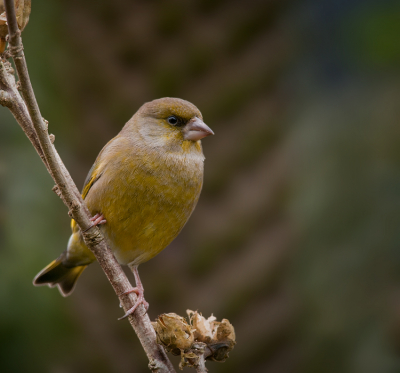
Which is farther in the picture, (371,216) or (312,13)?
(312,13)

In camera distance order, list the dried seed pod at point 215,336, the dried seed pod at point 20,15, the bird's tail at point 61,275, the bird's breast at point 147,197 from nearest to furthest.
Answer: the dried seed pod at point 20,15 → the dried seed pod at point 215,336 → the bird's breast at point 147,197 → the bird's tail at point 61,275

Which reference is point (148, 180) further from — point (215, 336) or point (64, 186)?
point (215, 336)

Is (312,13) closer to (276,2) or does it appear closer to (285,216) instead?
(276,2)

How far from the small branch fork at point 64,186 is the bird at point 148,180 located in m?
0.59

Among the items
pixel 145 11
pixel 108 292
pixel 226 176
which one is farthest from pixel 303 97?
pixel 108 292

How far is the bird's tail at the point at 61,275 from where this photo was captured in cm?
327

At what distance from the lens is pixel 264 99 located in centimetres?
365

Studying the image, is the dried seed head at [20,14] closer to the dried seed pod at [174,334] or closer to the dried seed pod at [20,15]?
the dried seed pod at [20,15]

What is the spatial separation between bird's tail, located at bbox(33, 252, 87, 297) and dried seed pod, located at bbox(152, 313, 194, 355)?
1.63 m

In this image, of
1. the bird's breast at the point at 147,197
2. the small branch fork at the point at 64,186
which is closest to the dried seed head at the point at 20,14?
the small branch fork at the point at 64,186

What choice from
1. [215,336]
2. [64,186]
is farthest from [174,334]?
[64,186]

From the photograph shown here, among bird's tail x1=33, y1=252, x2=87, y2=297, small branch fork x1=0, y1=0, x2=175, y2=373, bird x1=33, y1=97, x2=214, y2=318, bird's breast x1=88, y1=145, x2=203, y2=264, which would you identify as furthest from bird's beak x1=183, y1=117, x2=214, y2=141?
bird's tail x1=33, y1=252, x2=87, y2=297

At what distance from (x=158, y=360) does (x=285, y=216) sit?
1987mm

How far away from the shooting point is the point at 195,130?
2850mm
